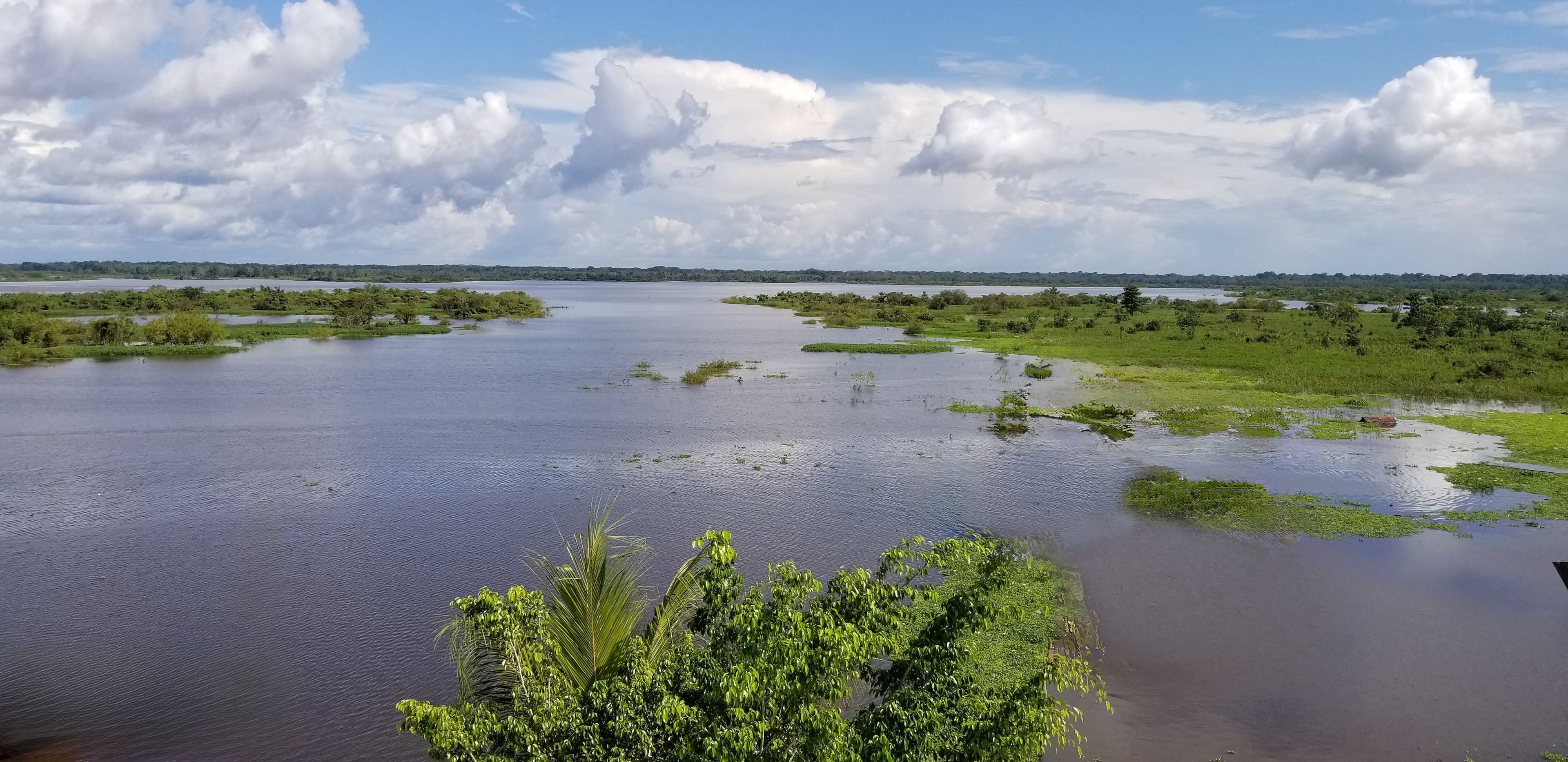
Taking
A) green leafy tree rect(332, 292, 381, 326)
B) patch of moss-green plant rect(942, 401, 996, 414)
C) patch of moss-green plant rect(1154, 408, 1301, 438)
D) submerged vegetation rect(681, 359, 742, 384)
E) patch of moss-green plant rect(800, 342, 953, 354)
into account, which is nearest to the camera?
patch of moss-green plant rect(1154, 408, 1301, 438)

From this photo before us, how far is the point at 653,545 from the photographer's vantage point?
22859 mm

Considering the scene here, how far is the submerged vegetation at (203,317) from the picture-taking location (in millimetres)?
61594

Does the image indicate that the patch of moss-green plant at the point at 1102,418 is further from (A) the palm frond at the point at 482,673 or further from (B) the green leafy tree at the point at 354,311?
(B) the green leafy tree at the point at 354,311

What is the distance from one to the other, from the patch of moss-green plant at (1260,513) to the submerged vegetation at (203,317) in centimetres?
6119

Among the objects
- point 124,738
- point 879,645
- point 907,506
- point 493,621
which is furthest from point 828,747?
point 907,506

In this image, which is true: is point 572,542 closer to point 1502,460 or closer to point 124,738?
point 124,738

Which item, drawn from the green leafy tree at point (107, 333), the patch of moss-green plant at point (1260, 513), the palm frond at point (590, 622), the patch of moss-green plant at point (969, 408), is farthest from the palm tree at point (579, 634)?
the green leafy tree at point (107, 333)

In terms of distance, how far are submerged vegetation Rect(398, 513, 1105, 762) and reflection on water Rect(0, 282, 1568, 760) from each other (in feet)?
22.3

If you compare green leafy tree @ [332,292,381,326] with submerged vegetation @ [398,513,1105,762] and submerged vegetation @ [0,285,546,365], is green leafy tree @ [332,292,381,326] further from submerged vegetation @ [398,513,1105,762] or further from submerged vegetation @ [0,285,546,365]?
submerged vegetation @ [398,513,1105,762]

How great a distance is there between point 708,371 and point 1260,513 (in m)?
34.5

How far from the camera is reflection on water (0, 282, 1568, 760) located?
15070mm

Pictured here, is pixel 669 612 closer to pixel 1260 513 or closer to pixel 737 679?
pixel 737 679

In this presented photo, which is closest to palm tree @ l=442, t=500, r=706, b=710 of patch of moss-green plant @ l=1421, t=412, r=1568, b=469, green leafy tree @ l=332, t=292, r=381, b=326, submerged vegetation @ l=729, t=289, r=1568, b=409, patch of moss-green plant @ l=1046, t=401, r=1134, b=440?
patch of moss-green plant @ l=1046, t=401, r=1134, b=440

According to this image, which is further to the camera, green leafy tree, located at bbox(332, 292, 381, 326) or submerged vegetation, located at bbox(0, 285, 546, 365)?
green leafy tree, located at bbox(332, 292, 381, 326)
